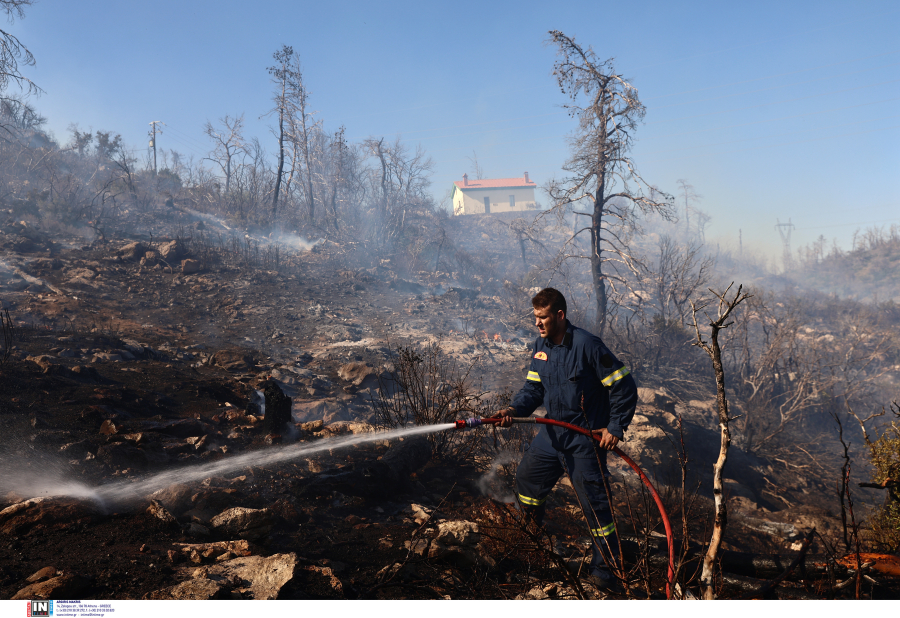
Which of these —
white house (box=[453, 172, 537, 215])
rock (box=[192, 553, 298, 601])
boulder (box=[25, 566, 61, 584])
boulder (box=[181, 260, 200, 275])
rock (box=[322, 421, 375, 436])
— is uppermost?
→ white house (box=[453, 172, 537, 215])

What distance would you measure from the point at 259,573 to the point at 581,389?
88.8 inches

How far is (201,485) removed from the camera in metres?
3.45

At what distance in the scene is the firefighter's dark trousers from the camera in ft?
9.68

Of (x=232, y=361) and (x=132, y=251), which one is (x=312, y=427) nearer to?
(x=232, y=361)

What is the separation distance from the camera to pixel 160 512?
294 cm

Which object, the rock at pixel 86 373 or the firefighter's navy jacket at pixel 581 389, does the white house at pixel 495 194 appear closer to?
the rock at pixel 86 373

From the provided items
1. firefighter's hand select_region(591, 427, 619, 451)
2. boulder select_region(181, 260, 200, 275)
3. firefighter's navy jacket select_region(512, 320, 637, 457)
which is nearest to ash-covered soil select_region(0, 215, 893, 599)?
firefighter's hand select_region(591, 427, 619, 451)

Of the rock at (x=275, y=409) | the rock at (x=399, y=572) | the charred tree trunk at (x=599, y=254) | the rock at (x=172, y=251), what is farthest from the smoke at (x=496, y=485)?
the rock at (x=172, y=251)

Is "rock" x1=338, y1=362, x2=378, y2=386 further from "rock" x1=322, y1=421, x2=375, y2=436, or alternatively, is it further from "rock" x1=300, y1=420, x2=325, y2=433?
"rock" x1=300, y1=420, x2=325, y2=433

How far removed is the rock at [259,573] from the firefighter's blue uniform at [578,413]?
1511 mm

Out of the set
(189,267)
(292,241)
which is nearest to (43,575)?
(189,267)

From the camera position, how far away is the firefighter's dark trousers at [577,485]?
295 cm

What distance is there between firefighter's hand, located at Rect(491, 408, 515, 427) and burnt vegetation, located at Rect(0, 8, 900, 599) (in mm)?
629
